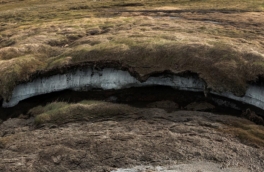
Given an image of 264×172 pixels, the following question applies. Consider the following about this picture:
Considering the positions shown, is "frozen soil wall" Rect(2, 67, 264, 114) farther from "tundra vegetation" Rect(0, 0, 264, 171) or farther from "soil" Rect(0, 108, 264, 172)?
"soil" Rect(0, 108, 264, 172)

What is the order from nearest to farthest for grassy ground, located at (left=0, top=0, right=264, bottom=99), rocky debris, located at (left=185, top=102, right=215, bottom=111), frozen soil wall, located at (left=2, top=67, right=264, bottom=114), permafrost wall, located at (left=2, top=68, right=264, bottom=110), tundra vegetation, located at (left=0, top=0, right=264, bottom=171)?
tundra vegetation, located at (left=0, top=0, right=264, bottom=171) → rocky debris, located at (left=185, top=102, right=215, bottom=111) → grassy ground, located at (left=0, top=0, right=264, bottom=99) → frozen soil wall, located at (left=2, top=67, right=264, bottom=114) → permafrost wall, located at (left=2, top=68, right=264, bottom=110)

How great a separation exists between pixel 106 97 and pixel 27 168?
40.4 feet

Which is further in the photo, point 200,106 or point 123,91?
point 123,91

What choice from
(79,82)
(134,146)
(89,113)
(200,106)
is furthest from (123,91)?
(134,146)

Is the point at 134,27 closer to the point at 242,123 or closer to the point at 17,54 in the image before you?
the point at 17,54

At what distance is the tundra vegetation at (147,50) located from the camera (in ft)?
98.7

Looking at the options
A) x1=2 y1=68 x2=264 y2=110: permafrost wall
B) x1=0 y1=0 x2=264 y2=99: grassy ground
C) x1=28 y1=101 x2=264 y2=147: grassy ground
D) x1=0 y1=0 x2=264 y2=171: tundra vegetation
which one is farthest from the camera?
x1=2 y1=68 x2=264 y2=110: permafrost wall

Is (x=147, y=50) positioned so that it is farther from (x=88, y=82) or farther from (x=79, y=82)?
(x=79, y=82)

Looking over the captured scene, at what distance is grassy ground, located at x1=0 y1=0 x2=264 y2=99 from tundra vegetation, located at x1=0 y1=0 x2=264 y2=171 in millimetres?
95

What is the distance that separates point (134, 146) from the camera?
82.6 feet

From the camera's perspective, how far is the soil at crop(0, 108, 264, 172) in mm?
23219

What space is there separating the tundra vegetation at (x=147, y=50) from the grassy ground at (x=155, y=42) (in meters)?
0.09

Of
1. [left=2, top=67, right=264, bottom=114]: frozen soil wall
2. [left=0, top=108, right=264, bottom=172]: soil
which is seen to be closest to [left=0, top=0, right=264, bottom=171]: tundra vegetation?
[left=0, top=108, right=264, bottom=172]: soil

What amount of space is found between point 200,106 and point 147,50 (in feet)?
33.2
